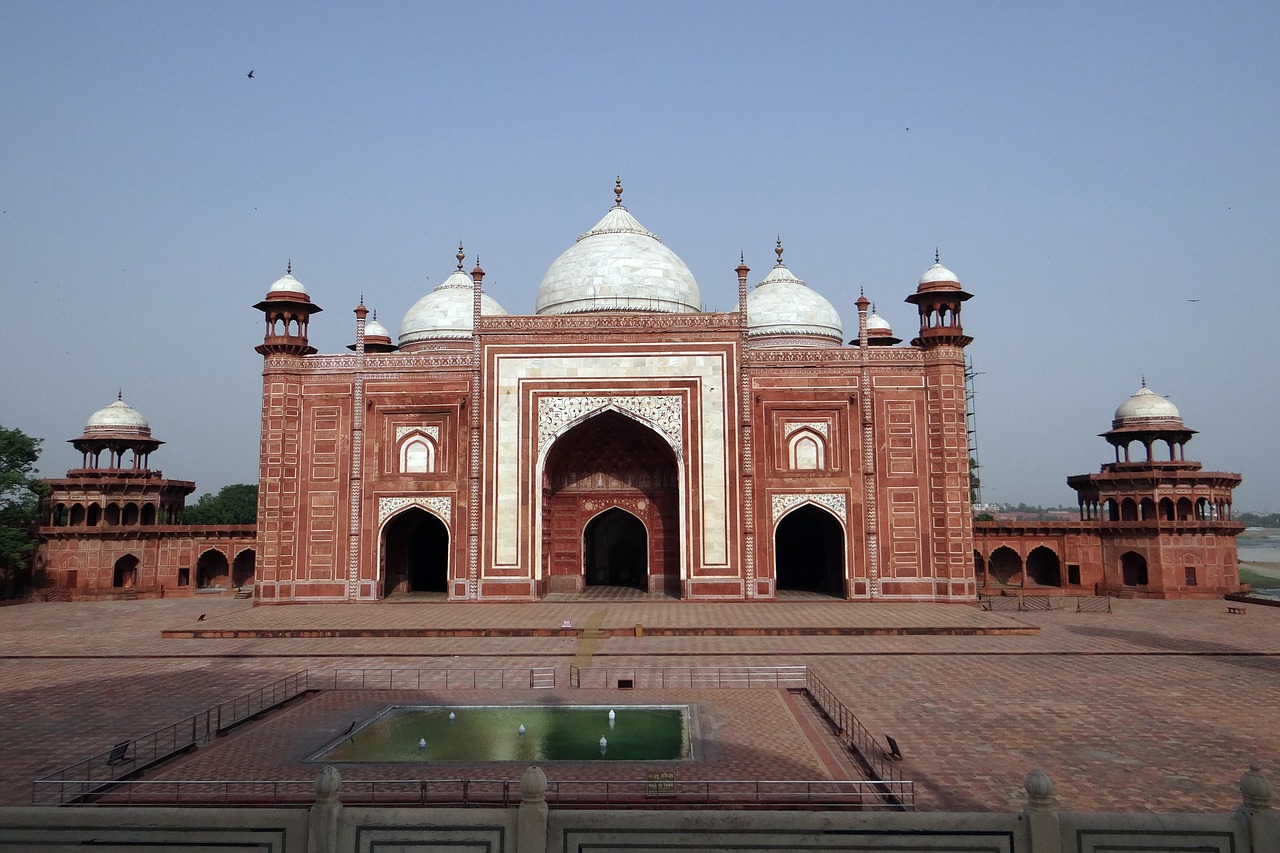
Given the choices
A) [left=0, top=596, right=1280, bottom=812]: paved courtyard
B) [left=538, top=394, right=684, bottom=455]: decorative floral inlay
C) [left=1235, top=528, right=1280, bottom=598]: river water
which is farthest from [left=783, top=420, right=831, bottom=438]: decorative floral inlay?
[left=1235, top=528, right=1280, bottom=598]: river water

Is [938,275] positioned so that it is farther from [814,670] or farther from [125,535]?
[125,535]

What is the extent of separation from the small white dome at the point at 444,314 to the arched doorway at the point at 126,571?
38.3 ft

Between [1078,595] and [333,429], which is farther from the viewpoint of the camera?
[1078,595]

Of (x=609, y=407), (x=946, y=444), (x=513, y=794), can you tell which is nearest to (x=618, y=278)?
(x=609, y=407)

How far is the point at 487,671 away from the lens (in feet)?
44.0

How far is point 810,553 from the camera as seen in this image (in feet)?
88.6

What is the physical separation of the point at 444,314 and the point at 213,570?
41.5 ft

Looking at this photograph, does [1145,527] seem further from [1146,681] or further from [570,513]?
[570,513]

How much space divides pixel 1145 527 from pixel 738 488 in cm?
1315

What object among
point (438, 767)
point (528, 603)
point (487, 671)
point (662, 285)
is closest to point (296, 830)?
point (438, 767)

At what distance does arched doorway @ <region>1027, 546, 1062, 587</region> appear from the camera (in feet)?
91.7

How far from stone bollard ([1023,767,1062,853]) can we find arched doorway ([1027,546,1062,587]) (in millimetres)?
25486

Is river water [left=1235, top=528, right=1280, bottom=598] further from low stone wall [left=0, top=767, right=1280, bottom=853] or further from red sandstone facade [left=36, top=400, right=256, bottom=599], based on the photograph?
red sandstone facade [left=36, top=400, right=256, bottom=599]

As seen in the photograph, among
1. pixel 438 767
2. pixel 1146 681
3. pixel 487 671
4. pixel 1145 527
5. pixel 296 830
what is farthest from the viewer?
pixel 1145 527
